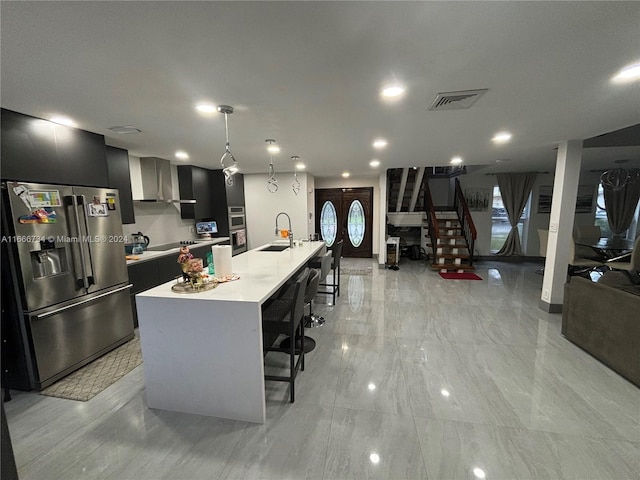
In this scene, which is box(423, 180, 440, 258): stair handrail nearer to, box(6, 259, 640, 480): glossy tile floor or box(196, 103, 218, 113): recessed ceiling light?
box(6, 259, 640, 480): glossy tile floor

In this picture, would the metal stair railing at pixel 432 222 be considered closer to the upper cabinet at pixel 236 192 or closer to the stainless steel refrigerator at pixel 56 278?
the upper cabinet at pixel 236 192

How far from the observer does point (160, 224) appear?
4.51 meters

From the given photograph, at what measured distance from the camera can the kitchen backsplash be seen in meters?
4.11

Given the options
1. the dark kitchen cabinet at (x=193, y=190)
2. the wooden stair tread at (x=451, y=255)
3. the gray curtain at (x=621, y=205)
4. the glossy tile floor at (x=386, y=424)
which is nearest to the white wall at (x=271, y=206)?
the dark kitchen cabinet at (x=193, y=190)

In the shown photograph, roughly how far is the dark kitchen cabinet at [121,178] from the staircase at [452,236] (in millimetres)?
5925

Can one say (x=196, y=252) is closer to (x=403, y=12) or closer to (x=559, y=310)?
(x=403, y=12)

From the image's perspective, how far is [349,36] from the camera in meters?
1.29

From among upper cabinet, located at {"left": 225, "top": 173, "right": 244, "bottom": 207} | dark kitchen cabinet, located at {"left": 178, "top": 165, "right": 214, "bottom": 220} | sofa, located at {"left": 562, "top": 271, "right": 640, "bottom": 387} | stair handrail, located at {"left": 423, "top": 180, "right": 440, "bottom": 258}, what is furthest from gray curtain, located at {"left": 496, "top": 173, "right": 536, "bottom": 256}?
dark kitchen cabinet, located at {"left": 178, "top": 165, "right": 214, "bottom": 220}

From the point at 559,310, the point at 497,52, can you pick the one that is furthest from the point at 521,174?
the point at 497,52

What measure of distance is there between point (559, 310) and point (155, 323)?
194 inches

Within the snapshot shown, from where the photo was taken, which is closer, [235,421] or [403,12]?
[403,12]

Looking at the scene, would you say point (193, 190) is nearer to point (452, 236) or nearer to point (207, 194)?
point (207, 194)

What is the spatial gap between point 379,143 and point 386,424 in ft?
10.0

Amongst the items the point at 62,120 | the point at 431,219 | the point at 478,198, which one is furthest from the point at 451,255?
the point at 62,120
